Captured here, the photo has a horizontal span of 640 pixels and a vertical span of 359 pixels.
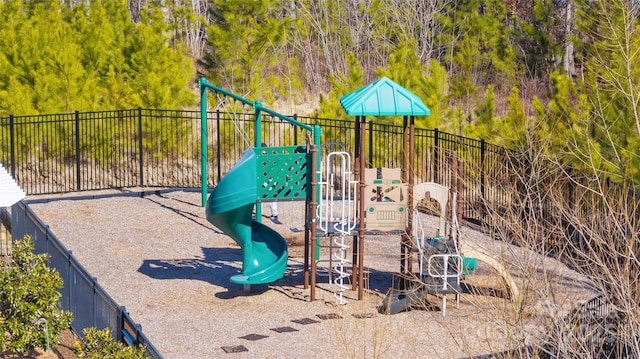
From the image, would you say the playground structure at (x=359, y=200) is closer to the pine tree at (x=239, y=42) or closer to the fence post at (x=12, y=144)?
the fence post at (x=12, y=144)

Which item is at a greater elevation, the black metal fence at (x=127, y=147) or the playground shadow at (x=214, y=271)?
the black metal fence at (x=127, y=147)

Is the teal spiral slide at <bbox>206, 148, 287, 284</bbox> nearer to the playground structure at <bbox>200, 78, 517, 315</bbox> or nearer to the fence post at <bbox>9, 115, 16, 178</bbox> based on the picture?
the playground structure at <bbox>200, 78, 517, 315</bbox>

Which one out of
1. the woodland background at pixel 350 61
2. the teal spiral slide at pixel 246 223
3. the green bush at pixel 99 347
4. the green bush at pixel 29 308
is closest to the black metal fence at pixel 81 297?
the green bush at pixel 99 347

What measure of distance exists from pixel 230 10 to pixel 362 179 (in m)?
15.0

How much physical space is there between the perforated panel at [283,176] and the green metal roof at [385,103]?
42.7 inches

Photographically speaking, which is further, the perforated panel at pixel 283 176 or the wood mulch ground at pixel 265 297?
the perforated panel at pixel 283 176

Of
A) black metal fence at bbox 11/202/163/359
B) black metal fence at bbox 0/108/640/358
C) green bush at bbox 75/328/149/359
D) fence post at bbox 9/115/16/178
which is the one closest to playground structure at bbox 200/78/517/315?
black metal fence at bbox 11/202/163/359

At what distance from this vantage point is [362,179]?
48.6 ft

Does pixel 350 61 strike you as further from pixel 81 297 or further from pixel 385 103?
pixel 81 297

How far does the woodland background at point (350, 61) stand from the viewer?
60.9ft

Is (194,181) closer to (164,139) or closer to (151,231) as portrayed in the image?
(164,139)

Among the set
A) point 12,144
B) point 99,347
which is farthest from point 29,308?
point 12,144

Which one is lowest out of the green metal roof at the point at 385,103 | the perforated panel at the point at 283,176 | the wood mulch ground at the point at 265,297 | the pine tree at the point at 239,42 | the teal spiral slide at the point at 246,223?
the wood mulch ground at the point at 265,297

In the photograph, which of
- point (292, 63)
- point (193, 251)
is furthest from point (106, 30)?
point (193, 251)
